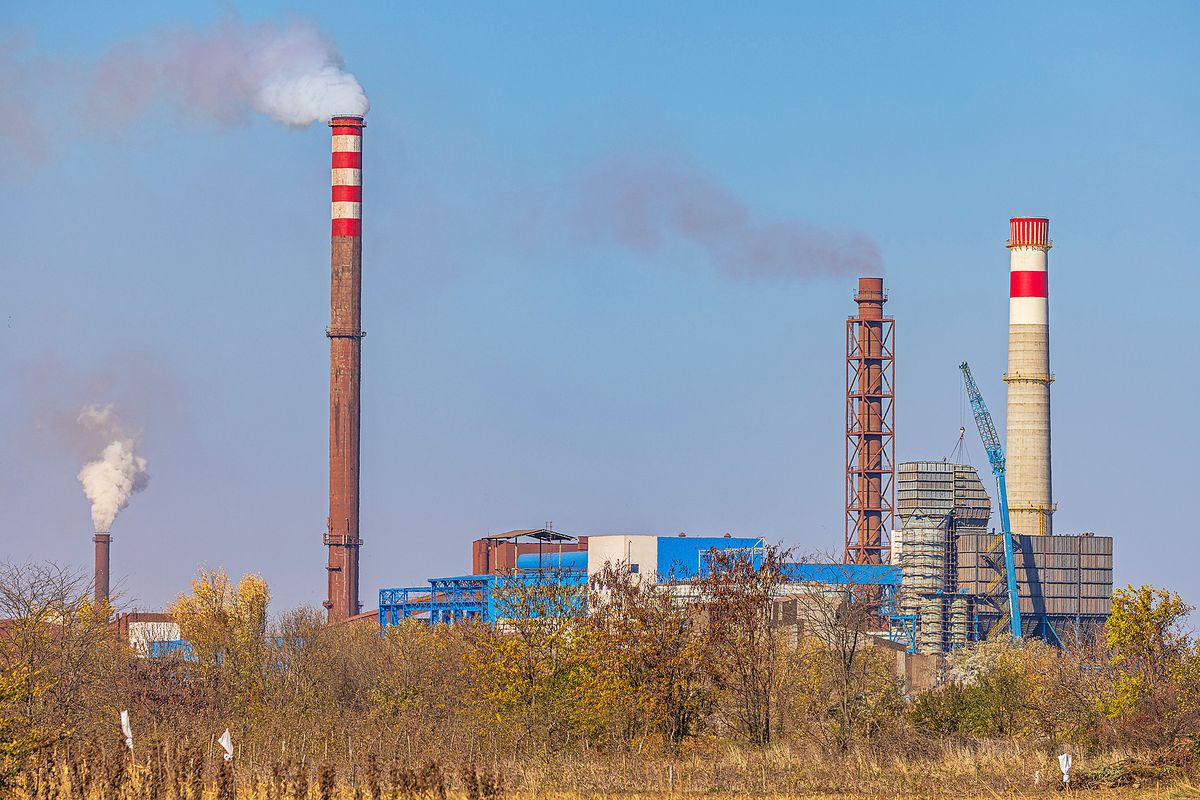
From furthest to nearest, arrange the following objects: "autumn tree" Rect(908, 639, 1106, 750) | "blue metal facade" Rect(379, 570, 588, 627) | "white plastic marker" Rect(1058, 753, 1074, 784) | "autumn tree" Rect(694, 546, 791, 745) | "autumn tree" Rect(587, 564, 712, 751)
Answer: "blue metal facade" Rect(379, 570, 588, 627) → "autumn tree" Rect(694, 546, 791, 745) → "autumn tree" Rect(908, 639, 1106, 750) → "autumn tree" Rect(587, 564, 712, 751) → "white plastic marker" Rect(1058, 753, 1074, 784)

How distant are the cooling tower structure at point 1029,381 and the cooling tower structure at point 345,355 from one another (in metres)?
27.0

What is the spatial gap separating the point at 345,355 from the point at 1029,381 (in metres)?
28.1

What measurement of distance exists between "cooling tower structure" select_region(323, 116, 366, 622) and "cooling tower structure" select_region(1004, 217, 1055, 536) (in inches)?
1064

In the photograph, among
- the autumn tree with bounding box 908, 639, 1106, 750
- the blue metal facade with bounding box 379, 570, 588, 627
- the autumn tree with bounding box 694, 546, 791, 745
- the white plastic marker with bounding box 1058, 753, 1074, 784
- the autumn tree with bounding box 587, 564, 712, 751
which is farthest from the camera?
the blue metal facade with bounding box 379, 570, 588, 627

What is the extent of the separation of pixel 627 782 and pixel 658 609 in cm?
715

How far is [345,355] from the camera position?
80375 mm

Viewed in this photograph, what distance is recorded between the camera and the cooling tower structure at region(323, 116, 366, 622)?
79.8m

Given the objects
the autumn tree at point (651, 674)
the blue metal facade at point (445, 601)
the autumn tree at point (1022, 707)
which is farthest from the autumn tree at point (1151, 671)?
the blue metal facade at point (445, 601)

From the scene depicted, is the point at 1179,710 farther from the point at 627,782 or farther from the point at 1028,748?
the point at 627,782

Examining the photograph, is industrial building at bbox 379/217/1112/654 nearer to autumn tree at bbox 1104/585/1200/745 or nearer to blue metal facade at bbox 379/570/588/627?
blue metal facade at bbox 379/570/588/627

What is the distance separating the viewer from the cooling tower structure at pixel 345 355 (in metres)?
79.8

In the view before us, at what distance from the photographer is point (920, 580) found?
Answer: 7825 centimetres

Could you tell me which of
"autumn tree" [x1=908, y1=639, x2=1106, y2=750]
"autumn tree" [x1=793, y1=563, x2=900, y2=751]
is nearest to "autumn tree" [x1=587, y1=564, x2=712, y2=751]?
"autumn tree" [x1=793, y1=563, x2=900, y2=751]

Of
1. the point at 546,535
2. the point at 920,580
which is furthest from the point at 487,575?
the point at 920,580
